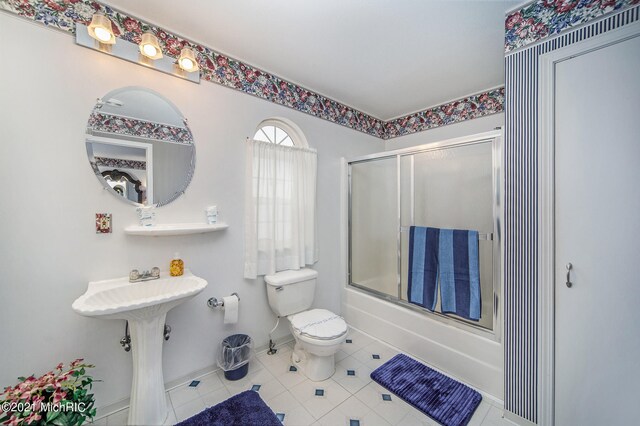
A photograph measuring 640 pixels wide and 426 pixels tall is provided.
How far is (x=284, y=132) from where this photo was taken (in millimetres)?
2324

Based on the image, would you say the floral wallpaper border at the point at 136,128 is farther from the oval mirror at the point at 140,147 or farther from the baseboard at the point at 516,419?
the baseboard at the point at 516,419

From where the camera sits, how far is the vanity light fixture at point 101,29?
49.2 inches

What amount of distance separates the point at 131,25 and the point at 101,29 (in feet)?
0.88

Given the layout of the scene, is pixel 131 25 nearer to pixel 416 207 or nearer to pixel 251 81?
pixel 251 81

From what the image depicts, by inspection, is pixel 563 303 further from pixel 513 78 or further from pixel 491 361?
pixel 513 78

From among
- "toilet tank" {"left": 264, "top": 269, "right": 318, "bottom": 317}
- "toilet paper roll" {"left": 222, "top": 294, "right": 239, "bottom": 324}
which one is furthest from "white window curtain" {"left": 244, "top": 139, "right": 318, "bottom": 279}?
"toilet paper roll" {"left": 222, "top": 294, "right": 239, "bottom": 324}

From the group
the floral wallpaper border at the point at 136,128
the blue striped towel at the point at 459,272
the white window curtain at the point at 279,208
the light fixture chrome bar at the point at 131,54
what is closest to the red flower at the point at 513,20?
the blue striped towel at the point at 459,272

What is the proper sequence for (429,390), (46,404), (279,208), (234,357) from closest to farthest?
(46,404)
(429,390)
(234,357)
(279,208)

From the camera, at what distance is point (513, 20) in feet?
4.60

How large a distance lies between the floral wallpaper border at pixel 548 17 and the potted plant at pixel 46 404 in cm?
275

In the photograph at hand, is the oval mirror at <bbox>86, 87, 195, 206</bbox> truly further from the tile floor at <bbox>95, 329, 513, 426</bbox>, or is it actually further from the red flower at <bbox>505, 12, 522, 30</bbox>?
the red flower at <bbox>505, 12, 522, 30</bbox>

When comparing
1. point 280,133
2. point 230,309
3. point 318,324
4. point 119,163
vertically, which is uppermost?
point 280,133

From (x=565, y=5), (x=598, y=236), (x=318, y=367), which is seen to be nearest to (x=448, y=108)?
(x=565, y=5)

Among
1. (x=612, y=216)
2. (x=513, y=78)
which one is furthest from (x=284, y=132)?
(x=612, y=216)
